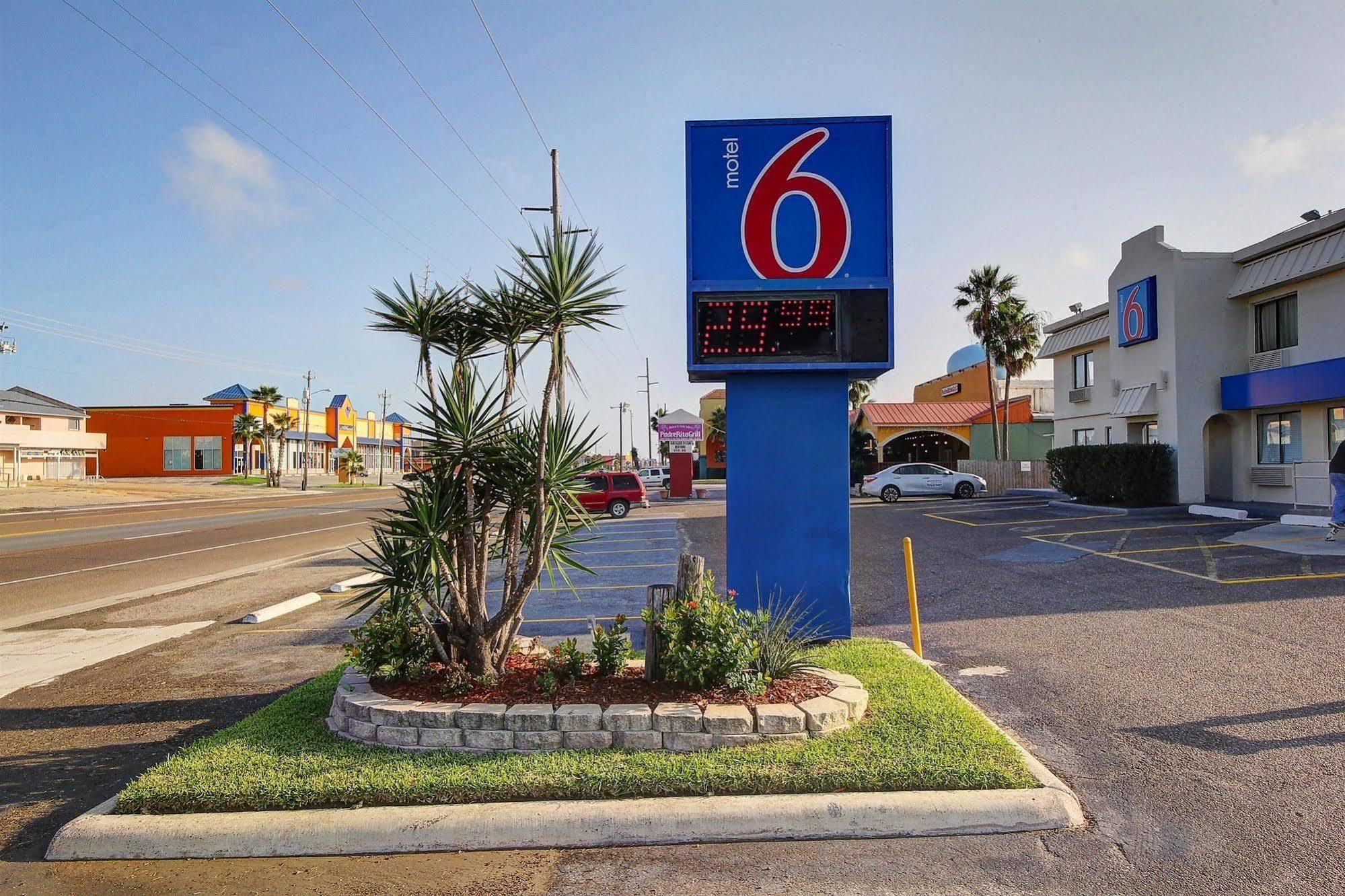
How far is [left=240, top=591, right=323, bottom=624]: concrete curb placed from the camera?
10.4 m

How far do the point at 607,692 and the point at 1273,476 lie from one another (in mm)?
22124

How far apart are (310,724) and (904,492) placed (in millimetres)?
29055

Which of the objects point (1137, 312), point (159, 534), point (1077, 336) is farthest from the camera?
point (1077, 336)

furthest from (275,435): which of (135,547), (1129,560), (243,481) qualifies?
(1129,560)

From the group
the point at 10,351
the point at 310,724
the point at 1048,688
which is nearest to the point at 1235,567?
the point at 1048,688

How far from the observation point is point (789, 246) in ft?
24.4

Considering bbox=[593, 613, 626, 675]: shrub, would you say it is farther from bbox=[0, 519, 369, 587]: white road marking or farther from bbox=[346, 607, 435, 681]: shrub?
bbox=[0, 519, 369, 587]: white road marking

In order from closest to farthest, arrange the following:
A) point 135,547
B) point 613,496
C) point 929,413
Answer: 1. point 135,547
2. point 613,496
3. point 929,413

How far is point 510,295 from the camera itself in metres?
5.85

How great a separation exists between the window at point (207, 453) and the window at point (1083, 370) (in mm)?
73404

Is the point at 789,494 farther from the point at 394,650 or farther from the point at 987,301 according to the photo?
the point at 987,301

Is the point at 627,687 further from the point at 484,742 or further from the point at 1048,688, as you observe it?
the point at 1048,688

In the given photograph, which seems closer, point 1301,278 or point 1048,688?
point 1048,688

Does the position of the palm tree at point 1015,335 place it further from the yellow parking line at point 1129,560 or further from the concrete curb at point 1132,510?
the yellow parking line at point 1129,560
